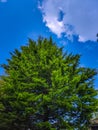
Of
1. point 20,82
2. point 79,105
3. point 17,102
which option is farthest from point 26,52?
point 79,105

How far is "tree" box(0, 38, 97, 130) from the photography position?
2592 centimetres

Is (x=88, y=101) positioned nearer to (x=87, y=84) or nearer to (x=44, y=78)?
(x=87, y=84)

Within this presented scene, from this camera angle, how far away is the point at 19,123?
2711cm

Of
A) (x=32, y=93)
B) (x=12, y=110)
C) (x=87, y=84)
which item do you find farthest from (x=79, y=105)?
(x=12, y=110)

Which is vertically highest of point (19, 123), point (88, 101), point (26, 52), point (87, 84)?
point (26, 52)

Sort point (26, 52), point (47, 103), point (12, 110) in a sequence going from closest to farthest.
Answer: point (47, 103) < point (12, 110) < point (26, 52)

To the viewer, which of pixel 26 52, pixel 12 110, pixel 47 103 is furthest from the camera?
pixel 26 52

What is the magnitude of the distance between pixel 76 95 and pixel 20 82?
18.3 ft

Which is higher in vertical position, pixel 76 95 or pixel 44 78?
pixel 44 78

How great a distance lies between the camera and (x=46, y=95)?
84.7ft

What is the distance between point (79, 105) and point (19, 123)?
5971mm

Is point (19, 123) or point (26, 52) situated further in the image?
point (26, 52)

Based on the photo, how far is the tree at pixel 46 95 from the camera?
25.9 metres

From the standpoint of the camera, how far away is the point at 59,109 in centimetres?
2645
